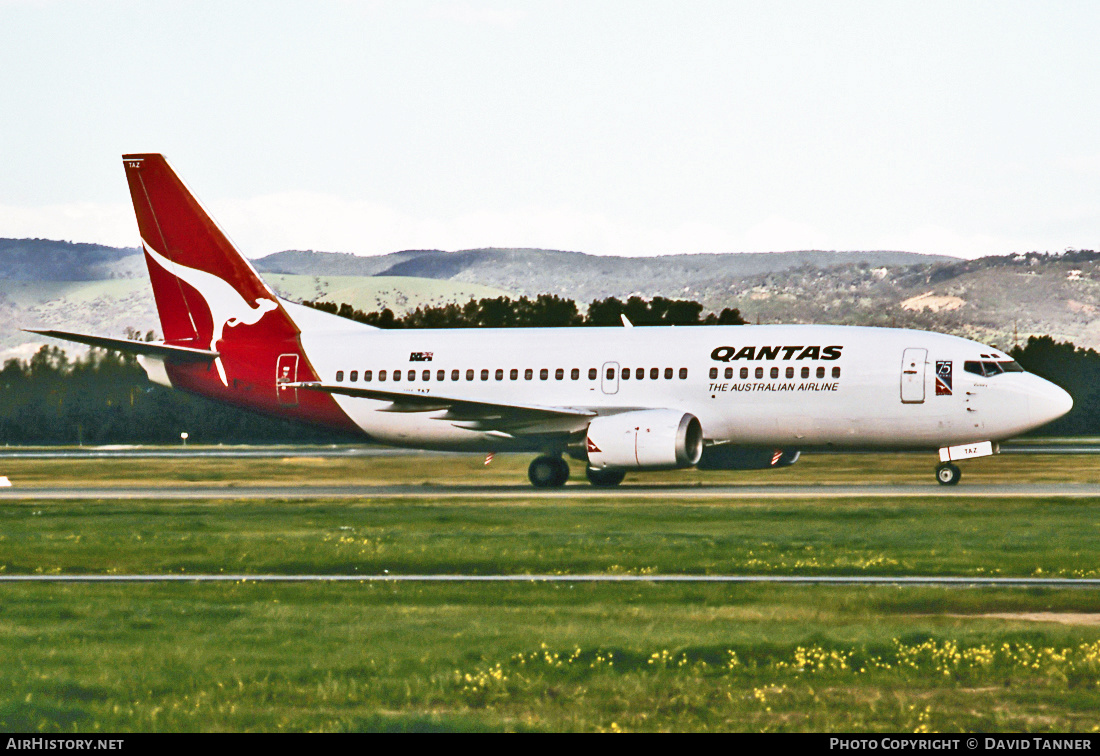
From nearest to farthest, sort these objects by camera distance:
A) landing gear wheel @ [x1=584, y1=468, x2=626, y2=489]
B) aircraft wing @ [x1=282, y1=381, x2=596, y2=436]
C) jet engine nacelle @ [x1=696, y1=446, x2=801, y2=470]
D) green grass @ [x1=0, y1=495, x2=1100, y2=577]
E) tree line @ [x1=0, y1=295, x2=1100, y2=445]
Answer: green grass @ [x1=0, y1=495, x2=1100, y2=577]
aircraft wing @ [x1=282, y1=381, x2=596, y2=436]
landing gear wheel @ [x1=584, y1=468, x2=626, y2=489]
jet engine nacelle @ [x1=696, y1=446, x2=801, y2=470]
tree line @ [x1=0, y1=295, x2=1100, y2=445]

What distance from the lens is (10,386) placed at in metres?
74.4

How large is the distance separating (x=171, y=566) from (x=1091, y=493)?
21385 mm

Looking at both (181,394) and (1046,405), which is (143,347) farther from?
(181,394)

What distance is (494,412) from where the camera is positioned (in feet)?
125

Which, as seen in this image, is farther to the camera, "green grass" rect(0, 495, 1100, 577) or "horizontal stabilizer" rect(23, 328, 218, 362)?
"horizontal stabilizer" rect(23, 328, 218, 362)

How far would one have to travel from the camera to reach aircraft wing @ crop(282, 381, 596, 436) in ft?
123

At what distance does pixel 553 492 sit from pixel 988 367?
444 inches

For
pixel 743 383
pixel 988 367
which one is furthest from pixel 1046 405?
pixel 743 383

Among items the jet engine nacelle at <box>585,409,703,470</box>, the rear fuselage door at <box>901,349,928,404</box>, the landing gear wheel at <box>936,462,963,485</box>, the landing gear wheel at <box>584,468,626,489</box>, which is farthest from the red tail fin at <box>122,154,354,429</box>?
the landing gear wheel at <box>936,462,963,485</box>

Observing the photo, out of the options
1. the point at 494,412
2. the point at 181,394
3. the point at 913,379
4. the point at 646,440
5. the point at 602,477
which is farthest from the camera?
the point at 181,394

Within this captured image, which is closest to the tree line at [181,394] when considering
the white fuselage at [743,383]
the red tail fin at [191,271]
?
the red tail fin at [191,271]

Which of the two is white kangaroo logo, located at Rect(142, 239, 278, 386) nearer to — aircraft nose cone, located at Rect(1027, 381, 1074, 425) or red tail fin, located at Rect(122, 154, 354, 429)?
red tail fin, located at Rect(122, 154, 354, 429)

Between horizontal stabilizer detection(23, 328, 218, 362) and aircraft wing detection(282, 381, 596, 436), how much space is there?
15.6 feet

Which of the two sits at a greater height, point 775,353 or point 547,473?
point 775,353
